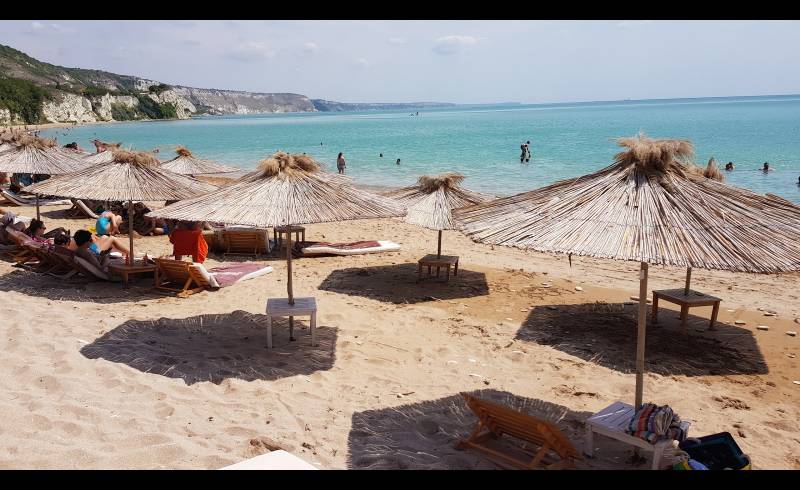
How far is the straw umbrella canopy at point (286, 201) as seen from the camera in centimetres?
629

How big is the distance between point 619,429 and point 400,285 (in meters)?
5.58

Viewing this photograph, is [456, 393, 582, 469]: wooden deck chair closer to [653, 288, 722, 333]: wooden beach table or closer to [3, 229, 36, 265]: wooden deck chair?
[653, 288, 722, 333]: wooden beach table

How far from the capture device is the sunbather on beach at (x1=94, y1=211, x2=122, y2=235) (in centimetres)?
1109

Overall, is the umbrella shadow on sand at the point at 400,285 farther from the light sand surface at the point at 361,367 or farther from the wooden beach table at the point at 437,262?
the wooden beach table at the point at 437,262

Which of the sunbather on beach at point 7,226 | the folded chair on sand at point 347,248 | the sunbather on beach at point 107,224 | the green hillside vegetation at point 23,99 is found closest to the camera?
the sunbather on beach at point 7,226

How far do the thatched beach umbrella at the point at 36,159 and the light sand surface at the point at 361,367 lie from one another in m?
3.19

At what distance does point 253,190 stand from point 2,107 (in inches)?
3262

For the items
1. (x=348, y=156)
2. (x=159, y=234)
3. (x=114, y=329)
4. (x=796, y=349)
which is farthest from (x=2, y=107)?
(x=796, y=349)

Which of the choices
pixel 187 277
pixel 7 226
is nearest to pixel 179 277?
pixel 187 277

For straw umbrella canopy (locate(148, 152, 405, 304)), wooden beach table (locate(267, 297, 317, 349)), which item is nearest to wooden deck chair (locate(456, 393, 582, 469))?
wooden beach table (locate(267, 297, 317, 349))

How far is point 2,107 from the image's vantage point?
237 feet

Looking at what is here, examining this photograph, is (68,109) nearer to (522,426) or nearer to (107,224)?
(107,224)

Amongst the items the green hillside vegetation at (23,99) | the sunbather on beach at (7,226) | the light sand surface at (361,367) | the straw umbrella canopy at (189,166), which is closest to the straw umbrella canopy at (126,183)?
the light sand surface at (361,367)

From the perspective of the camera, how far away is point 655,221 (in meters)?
4.68
